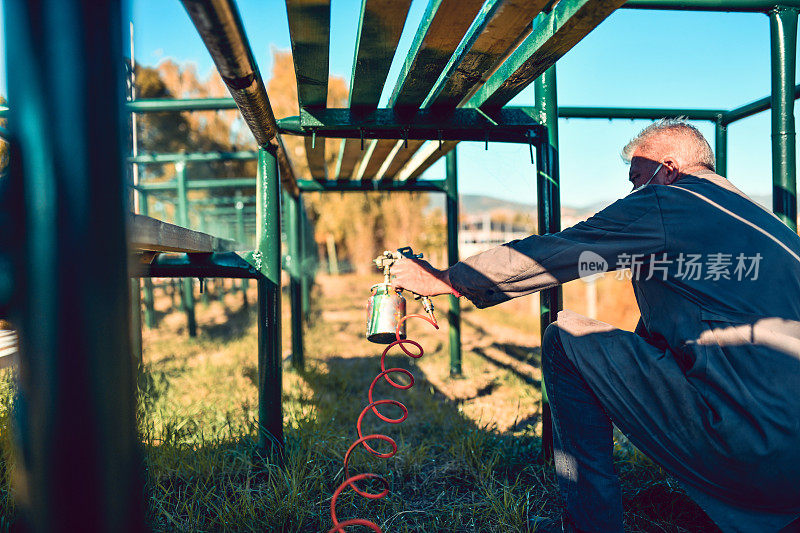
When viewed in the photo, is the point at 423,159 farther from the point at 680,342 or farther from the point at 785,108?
the point at 680,342

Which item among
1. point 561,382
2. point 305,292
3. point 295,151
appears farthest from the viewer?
point 295,151

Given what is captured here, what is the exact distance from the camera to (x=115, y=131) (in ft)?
2.38

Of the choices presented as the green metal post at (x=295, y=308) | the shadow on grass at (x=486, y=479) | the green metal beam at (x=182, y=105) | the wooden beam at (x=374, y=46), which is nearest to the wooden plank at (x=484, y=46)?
the wooden beam at (x=374, y=46)

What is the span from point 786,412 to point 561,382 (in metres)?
0.59

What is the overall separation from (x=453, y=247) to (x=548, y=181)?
6.20 feet

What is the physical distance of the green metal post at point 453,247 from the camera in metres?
3.97

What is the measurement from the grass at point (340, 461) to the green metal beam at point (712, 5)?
218cm

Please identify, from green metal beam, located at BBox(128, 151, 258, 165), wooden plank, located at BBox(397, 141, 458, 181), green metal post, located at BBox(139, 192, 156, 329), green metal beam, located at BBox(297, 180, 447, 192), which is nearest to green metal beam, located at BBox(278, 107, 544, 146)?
wooden plank, located at BBox(397, 141, 458, 181)

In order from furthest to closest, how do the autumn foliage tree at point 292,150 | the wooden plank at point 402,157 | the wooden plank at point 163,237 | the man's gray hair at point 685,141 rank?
the autumn foliage tree at point 292,150
the wooden plank at point 402,157
the man's gray hair at point 685,141
the wooden plank at point 163,237

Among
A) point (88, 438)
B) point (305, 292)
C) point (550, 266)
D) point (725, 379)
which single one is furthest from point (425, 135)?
point (305, 292)

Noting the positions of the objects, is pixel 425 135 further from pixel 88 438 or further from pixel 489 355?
pixel 489 355

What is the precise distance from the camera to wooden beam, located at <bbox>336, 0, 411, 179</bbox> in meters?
1.34

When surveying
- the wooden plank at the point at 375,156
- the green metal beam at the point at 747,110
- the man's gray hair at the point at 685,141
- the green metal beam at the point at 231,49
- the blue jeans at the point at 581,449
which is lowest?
the blue jeans at the point at 581,449

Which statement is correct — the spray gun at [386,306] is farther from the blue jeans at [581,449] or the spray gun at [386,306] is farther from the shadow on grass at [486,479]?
the shadow on grass at [486,479]
